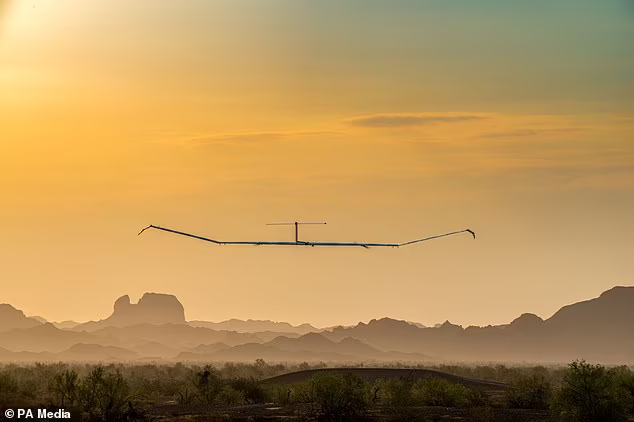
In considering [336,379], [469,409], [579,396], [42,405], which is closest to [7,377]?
[42,405]

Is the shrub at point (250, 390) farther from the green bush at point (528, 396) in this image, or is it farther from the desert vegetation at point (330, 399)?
the green bush at point (528, 396)

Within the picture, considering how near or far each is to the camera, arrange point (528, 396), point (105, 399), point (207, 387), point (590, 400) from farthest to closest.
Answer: point (207, 387)
point (528, 396)
point (105, 399)
point (590, 400)

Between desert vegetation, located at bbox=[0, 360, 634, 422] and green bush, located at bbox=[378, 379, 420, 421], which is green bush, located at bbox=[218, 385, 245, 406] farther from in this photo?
green bush, located at bbox=[378, 379, 420, 421]

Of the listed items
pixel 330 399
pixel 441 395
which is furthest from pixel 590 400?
pixel 441 395

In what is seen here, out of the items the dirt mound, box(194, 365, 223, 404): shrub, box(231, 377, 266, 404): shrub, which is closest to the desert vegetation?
box(231, 377, 266, 404): shrub

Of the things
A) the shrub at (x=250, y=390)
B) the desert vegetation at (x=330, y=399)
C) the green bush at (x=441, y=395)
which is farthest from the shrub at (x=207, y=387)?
the green bush at (x=441, y=395)

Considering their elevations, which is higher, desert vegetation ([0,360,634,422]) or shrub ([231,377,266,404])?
shrub ([231,377,266,404])

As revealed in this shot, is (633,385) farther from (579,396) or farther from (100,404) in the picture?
(100,404)

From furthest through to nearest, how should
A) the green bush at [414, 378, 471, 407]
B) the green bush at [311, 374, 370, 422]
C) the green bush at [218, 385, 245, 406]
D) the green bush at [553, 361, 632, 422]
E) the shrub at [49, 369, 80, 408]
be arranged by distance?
the green bush at [218, 385, 245, 406] → the green bush at [414, 378, 471, 407] → the shrub at [49, 369, 80, 408] → the green bush at [311, 374, 370, 422] → the green bush at [553, 361, 632, 422]

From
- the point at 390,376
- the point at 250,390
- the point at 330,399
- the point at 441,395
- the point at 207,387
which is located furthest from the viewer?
the point at 390,376

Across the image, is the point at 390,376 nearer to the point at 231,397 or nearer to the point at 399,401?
the point at 231,397
